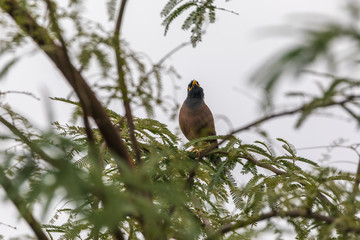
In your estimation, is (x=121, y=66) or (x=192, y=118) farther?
(x=192, y=118)

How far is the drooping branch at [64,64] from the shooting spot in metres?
1.35

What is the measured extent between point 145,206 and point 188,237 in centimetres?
30

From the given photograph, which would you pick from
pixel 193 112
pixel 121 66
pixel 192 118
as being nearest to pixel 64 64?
pixel 121 66

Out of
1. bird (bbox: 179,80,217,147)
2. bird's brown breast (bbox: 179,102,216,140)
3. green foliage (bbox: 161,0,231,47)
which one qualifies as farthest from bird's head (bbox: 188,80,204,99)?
green foliage (bbox: 161,0,231,47)

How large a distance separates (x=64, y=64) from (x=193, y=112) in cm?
462

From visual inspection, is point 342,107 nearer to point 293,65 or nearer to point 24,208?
point 293,65

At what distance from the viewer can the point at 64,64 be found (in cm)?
140

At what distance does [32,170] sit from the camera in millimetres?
1201

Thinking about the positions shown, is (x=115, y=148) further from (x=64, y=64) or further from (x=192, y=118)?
(x=192, y=118)

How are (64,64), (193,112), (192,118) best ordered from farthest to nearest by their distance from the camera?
(193,112) → (192,118) → (64,64)

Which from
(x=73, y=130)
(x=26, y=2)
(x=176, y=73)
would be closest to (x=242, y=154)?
(x=73, y=130)

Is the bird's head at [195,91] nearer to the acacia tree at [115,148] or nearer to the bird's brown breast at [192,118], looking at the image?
the bird's brown breast at [192,118]

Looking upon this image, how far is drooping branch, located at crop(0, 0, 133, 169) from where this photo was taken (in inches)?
53.1

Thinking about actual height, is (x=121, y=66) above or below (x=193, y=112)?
below
